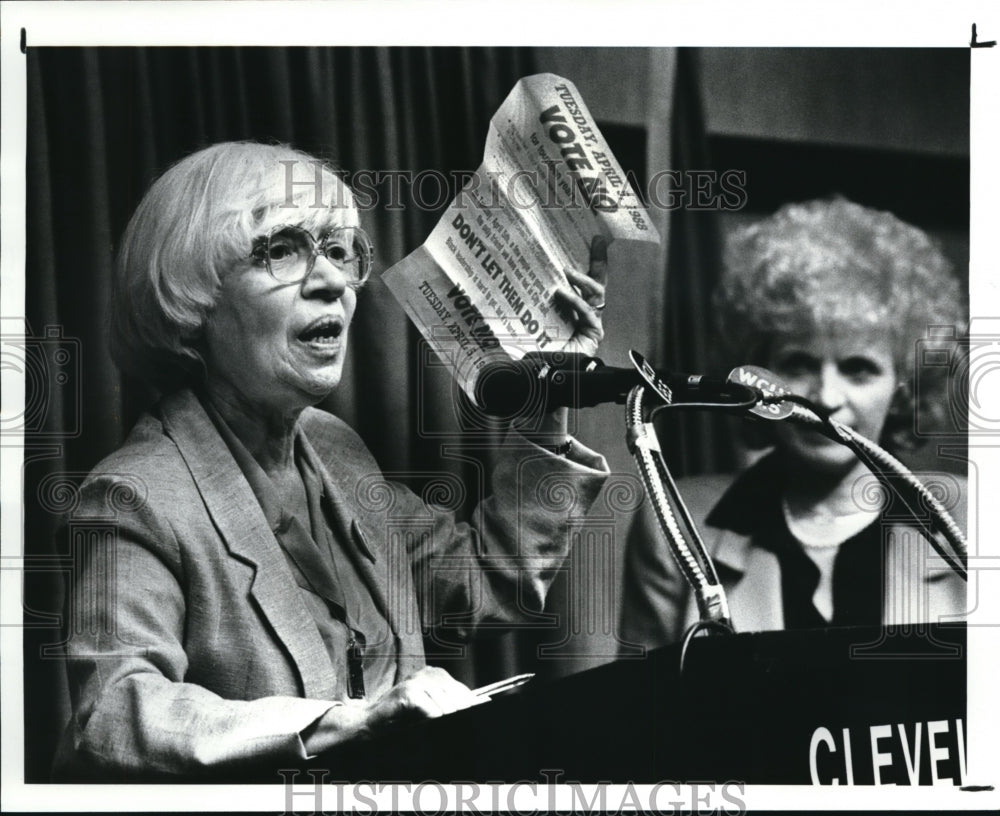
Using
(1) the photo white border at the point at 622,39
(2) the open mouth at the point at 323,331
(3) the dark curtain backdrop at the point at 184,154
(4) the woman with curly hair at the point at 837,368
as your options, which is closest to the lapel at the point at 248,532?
(3) the dark curtain backdrop at the point at 184,154

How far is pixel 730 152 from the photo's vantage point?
3117mm

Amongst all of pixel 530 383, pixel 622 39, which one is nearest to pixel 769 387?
pixel 530 383

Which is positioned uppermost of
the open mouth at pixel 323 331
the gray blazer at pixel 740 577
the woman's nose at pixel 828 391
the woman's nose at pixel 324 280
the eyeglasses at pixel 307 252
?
the eyeglasses at pixel 307 252

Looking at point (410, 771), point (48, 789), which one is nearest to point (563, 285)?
point (410, 771)

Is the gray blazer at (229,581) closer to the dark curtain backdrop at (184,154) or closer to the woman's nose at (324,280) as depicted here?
the dark curtain backdrop at (184,154)

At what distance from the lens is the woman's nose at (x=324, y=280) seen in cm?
302

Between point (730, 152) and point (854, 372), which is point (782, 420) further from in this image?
point (730, 152)

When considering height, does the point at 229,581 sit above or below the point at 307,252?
below

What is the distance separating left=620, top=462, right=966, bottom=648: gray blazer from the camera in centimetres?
307

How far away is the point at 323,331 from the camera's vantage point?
3043mm

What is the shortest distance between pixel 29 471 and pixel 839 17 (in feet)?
7.91

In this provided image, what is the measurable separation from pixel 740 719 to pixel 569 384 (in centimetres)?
97

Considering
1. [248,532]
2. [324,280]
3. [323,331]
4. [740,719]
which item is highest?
[324,280]

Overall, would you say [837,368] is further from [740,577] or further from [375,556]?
[375,556]
